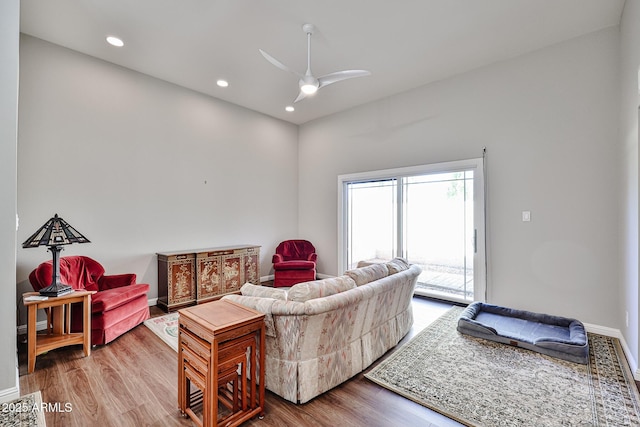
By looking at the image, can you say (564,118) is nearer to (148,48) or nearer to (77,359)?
(148,48)

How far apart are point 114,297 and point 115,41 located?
3052mm

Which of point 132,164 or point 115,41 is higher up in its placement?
point 115,41

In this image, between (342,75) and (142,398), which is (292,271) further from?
(342,75)

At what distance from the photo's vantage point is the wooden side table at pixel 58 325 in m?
2.57

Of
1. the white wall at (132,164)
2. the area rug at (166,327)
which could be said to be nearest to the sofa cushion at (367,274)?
the area rug at (166,327)

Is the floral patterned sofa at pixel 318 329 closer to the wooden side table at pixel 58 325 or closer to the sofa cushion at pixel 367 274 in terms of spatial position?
the sofa cushion at pixel 367 274

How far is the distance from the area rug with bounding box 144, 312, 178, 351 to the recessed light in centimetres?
349

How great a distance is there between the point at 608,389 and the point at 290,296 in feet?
8.60

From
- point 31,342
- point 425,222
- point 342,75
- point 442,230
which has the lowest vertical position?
point 31,342

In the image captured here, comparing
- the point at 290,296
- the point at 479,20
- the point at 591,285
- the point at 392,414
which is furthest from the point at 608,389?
the point at 479,20

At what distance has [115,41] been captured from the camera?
3.56 metres

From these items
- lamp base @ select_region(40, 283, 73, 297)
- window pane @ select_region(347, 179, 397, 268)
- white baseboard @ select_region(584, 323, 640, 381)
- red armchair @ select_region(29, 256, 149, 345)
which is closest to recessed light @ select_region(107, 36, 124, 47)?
red armchair @ select_region(29, 256, 149, 345)

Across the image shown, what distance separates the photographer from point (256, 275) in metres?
5.30

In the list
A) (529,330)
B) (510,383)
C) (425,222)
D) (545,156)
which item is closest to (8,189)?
(510,383)
